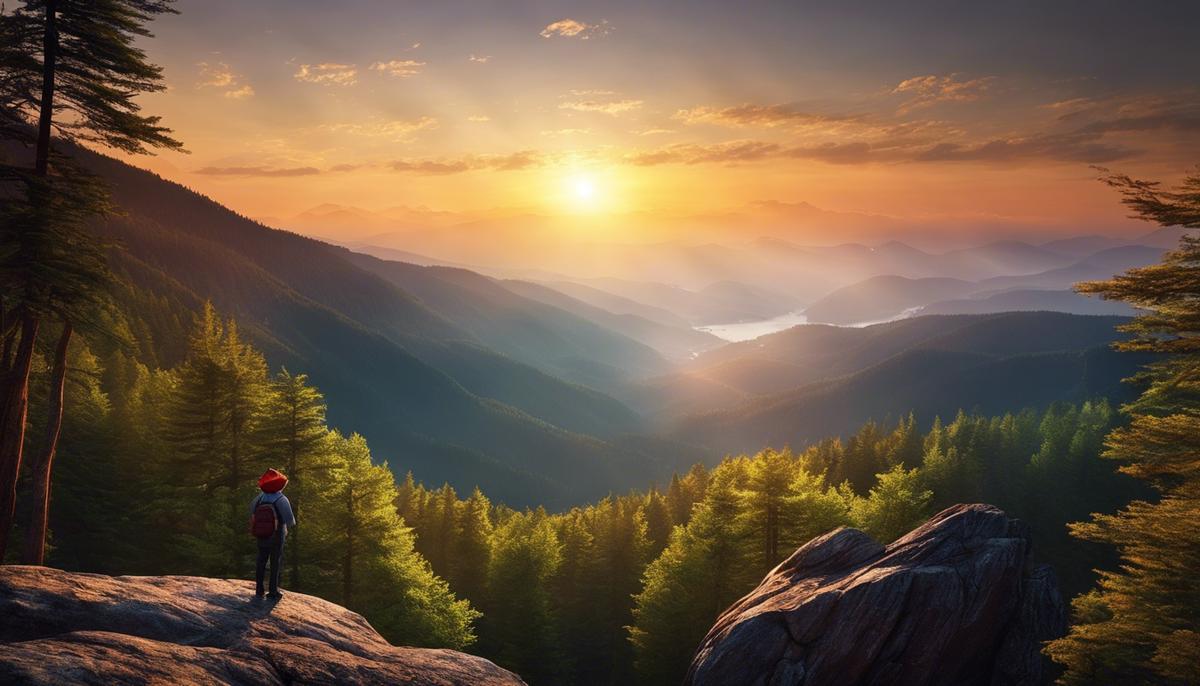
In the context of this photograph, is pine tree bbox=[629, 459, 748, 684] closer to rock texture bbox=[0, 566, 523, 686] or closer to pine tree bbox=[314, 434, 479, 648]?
pine tree bbox=[314, 434, 479, 648]

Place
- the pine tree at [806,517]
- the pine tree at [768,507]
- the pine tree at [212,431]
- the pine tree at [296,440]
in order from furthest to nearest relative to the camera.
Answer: the pine tree at [806,517]
the pine tree at [768,507]
the pine tree at [212,431]
the pine tree at [296,440]

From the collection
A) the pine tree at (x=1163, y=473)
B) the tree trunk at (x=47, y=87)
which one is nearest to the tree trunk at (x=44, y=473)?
the tree trunk at (x=47, y=87)

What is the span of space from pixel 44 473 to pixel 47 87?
12145 millimetres

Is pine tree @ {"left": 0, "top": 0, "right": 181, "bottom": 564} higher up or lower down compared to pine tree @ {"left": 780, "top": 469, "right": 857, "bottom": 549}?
higher up

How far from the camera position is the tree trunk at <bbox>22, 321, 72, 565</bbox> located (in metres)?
18.1

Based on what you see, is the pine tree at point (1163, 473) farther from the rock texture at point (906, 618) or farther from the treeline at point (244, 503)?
the treeline at point (244, 503)

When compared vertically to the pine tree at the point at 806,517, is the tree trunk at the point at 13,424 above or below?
above

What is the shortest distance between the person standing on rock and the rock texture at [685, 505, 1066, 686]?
56.4 feet

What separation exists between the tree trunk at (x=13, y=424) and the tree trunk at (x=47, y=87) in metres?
4.83

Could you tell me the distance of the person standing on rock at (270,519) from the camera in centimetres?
1505

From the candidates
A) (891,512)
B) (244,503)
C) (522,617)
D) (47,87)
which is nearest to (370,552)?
(244,503)

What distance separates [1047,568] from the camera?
2812 centimetres

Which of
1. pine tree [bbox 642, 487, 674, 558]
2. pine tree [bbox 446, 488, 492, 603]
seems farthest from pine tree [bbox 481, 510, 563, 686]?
pine tree [bbox 642, 487, 674, 558]

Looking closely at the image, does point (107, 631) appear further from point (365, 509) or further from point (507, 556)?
point (507, 556)
